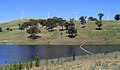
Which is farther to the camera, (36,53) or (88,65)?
(36,53)

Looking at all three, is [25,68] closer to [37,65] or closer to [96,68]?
[37,65]

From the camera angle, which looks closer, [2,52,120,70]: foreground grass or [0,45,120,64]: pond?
[2,52,120,70]: foreground grass

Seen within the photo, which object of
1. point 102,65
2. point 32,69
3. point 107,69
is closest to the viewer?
point 107,69

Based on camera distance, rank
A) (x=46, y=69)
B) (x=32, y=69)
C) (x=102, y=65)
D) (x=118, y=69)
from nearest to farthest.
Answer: (x=118, y=69), (x=102, y=65), (x=46, y=69), (x=32, y=69)

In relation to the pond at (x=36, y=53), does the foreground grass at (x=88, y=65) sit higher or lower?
higher

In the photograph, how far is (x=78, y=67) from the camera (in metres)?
36.6

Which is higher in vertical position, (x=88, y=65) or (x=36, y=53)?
(x=88, y=65)

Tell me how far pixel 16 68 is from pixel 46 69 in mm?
3426

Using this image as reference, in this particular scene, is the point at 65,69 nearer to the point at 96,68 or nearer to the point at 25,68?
the point at 96,68

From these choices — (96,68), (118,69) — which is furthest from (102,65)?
(118,69)

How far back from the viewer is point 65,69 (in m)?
35.5

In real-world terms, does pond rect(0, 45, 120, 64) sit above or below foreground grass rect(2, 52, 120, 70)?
below

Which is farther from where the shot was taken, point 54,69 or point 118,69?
point 54,69

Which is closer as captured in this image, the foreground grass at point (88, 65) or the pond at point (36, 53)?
the foreground grass at point (88, 65)
